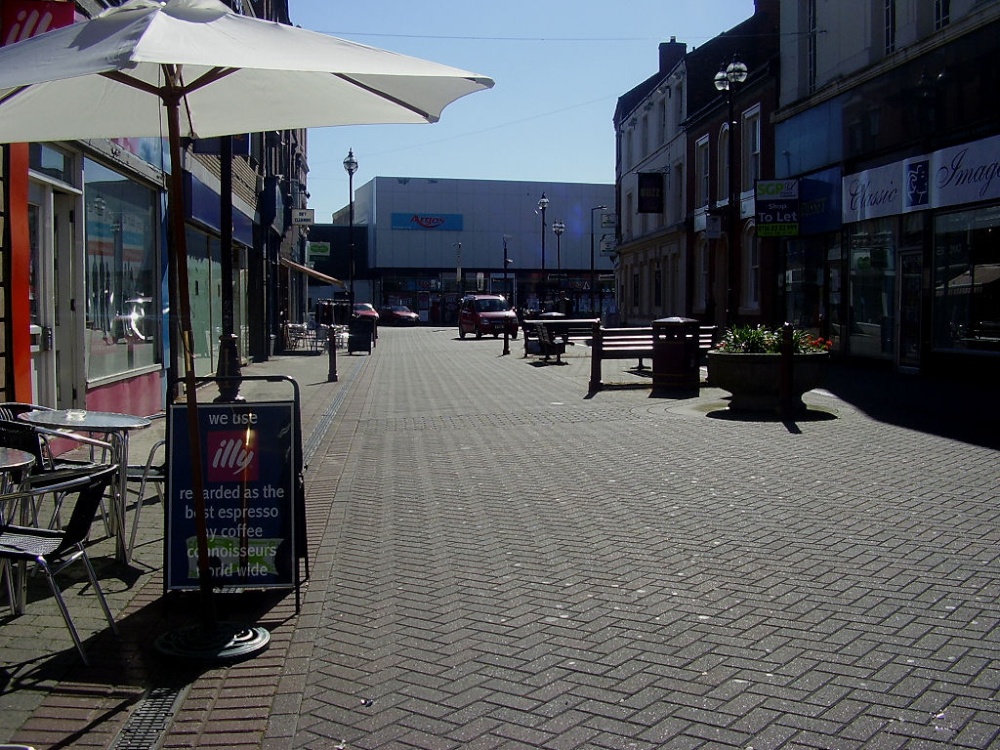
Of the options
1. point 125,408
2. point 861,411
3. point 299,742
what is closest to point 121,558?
point 299,742

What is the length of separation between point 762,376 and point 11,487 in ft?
30.5

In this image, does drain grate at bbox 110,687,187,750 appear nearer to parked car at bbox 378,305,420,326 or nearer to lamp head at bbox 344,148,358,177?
lamp head at bbox 344,148,358,177

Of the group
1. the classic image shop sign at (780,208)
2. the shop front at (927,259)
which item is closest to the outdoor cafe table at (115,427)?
the shop front at (927,259)

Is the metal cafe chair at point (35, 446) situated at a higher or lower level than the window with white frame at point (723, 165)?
lower

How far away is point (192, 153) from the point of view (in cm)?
1709

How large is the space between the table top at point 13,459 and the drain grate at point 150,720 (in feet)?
3.81

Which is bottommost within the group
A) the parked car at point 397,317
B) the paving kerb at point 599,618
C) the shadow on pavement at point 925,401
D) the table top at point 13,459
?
the paving kerb at point 599,618

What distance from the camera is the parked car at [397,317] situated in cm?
6656

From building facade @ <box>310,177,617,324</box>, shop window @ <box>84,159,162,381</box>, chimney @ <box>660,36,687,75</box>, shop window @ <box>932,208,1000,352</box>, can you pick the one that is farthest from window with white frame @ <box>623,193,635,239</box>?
shop window @ <box>84,159,162,381</box>

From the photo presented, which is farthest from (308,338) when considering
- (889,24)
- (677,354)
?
(677,354)

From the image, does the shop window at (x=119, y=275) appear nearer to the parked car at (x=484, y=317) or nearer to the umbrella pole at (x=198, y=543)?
the umbrella pole at (x=198, y=543)

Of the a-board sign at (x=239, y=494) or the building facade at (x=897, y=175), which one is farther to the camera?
the building facade at (x=897, y=175)

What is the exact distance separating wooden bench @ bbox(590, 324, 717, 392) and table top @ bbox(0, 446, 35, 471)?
12.6 meters

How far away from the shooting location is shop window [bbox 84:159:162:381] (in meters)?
11.3
